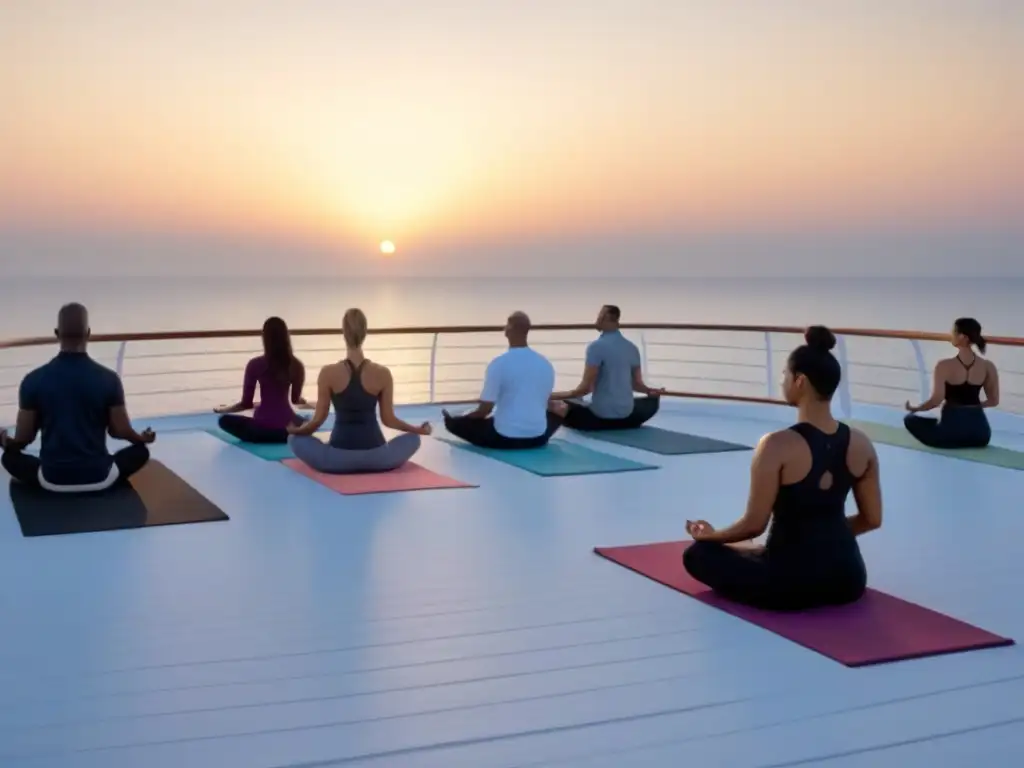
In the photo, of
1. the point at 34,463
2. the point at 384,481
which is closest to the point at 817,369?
the point at 384,481

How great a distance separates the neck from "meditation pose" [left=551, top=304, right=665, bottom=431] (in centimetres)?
434

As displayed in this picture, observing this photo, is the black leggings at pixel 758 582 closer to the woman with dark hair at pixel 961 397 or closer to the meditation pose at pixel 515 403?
the meditation pose at pixel 515 403

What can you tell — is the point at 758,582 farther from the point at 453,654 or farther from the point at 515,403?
the point at 515,403

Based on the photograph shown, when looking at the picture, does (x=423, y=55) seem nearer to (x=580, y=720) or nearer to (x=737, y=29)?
(x=737, y=29)

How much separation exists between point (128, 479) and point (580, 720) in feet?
12.7

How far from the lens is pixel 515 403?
7.13m

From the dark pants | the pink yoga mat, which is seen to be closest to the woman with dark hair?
the pink yoga mat

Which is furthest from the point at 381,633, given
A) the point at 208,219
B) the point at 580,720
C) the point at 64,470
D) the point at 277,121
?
the point at 208,219

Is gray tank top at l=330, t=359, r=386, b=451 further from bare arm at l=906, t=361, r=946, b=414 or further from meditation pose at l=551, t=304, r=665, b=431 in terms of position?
bare arm at l=906, t=361, r=946, b=414

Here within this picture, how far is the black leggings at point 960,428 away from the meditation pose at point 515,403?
231 cm

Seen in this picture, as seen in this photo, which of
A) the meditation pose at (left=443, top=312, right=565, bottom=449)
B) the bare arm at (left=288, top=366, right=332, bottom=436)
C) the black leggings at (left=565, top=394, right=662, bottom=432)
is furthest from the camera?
the black leggings at (left=565, top=394, right=662, bottom=432)

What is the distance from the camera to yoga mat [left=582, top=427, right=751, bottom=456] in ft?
24.3

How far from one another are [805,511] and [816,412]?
29 centimetres

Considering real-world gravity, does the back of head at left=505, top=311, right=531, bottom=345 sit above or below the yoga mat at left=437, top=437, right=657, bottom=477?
above
